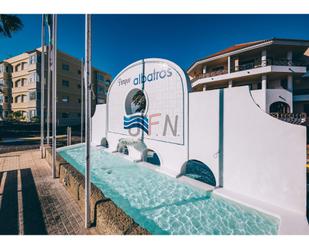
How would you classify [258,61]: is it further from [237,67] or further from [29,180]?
[29,180]

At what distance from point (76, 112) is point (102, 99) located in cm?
938

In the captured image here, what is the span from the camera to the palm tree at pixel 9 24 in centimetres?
994

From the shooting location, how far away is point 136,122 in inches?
409

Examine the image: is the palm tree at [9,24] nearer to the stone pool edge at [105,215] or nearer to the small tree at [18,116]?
the stone pool edge at [105,215]

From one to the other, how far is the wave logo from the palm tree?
9286 mm

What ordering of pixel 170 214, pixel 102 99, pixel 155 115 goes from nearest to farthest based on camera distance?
pixel 170 214, pixel 155 115, pixel 102 99

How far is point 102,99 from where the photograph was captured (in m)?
42.0

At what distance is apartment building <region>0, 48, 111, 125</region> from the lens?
94.0ft

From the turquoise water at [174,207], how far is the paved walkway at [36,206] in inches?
66.2

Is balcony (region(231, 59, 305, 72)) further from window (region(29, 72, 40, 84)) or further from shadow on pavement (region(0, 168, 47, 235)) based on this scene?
window (region(29, 72, 40, 84))

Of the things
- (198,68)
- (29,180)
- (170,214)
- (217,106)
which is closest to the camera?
(170,214)

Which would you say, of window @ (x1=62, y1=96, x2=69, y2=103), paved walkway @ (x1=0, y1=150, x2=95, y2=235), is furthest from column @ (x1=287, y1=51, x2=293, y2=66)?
window @ (x1=62, y1=96, x2=69, y2=103)

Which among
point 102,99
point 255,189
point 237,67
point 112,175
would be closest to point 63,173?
point 112,175

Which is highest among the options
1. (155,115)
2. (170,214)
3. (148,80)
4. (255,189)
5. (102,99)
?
(102,99)
